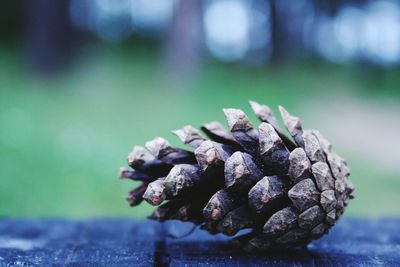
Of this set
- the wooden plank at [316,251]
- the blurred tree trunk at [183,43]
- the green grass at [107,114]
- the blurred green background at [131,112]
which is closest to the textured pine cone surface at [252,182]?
the wooden plank at [316,251]

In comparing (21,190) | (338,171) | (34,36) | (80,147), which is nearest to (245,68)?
(34,36)

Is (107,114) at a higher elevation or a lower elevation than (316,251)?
higher

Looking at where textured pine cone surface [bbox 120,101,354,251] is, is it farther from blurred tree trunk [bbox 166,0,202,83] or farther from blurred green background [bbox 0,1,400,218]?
blurred tree trunk [bbox 166,0,202,83]

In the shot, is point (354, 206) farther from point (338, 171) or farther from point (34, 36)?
point (34, 36)

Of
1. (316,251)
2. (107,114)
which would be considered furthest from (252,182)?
(107,114)

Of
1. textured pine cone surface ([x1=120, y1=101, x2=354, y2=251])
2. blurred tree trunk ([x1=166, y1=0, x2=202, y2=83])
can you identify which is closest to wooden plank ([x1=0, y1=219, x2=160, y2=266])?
textured pine cone surface ([x1=120, y1=101, x2=354, y2=251])

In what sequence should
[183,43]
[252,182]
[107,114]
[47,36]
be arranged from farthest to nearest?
[47,36] < [183,43] < [107,114] < [252,182]

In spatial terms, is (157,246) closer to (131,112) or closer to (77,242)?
(77,242)
